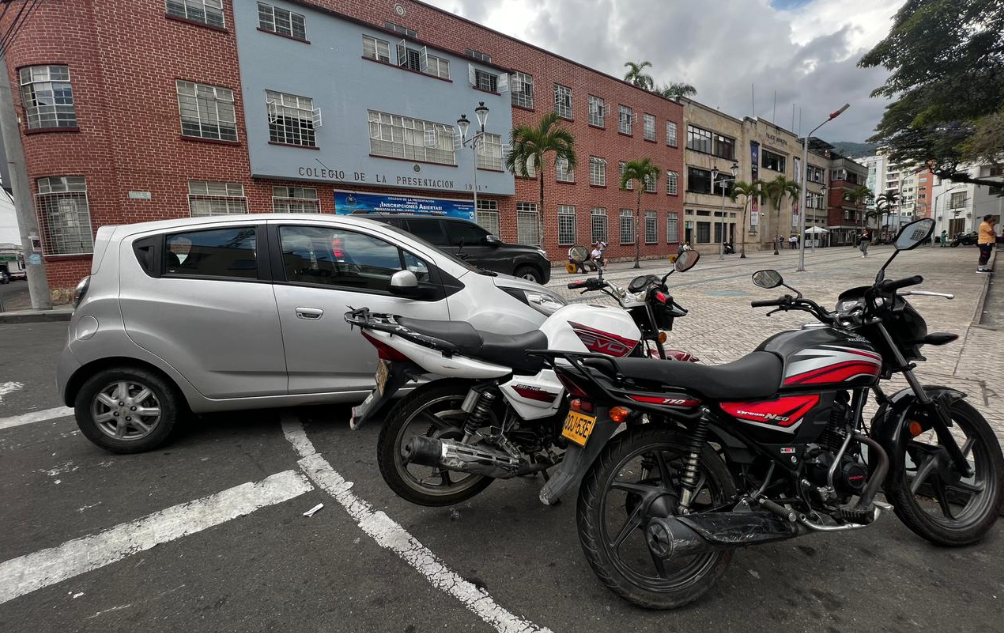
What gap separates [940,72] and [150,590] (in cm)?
2418

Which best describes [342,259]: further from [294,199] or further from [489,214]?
[489,214]

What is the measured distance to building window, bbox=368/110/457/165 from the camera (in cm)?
1939

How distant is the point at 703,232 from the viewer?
39688 mm

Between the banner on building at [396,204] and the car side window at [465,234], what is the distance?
20.9 ft

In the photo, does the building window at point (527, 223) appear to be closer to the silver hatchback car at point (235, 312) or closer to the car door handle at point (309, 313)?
the silver hatchback car at point (235, 312)

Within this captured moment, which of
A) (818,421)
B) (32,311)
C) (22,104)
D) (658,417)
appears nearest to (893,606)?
(818,421)

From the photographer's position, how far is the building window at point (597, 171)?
2873 centimetres

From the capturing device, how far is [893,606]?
205 centimetres

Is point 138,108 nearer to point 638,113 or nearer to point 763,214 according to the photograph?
point 638,113

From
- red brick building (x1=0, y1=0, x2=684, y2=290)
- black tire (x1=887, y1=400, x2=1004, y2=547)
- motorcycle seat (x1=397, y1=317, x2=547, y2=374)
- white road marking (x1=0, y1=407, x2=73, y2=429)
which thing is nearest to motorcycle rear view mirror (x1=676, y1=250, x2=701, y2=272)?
motorcycle seat (x1=397, y1=317, x2=547, y2=374)

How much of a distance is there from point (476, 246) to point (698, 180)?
107ft

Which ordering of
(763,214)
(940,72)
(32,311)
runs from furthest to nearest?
(763,214)
(940,72)
(32,311)

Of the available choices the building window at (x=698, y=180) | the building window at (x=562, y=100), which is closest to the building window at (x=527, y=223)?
the building window at (x=562, y=100)

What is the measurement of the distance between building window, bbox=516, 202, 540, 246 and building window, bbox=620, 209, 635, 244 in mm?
7806
